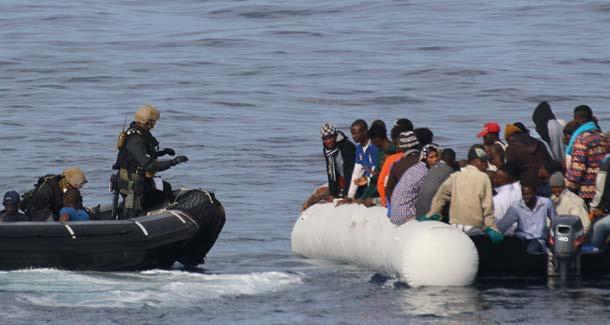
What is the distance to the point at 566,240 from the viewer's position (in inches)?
682

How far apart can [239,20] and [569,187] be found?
4941cm

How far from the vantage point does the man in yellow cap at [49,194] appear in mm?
18734

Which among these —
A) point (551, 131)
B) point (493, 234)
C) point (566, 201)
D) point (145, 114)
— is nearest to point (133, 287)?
point (145, 114)

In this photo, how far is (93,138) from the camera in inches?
1511

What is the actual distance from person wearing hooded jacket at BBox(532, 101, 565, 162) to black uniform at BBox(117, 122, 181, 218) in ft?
15.9

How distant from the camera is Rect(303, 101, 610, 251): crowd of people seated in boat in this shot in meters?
17.4

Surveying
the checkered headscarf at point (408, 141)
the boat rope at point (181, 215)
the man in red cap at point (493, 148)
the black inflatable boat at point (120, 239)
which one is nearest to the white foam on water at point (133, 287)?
the black inflatable boat at point (120, 239)

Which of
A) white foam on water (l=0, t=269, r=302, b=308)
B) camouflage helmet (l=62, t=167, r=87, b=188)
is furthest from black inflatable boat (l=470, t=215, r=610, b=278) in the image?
camouflage helmet (l=62, t=167, r=87, b=188)

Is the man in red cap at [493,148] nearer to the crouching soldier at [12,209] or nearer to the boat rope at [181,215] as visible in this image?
the boat rope at [181,215]

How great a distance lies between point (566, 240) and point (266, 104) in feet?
90.7

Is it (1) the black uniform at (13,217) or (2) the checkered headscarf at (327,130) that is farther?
(2) the checkered headscarf at (327,130)

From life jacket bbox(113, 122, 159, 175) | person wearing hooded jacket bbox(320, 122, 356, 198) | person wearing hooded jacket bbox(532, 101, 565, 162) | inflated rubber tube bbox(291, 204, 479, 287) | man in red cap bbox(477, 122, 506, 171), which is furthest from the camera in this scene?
person wearing hooded jacket bbox(320, 122, 356, 198)

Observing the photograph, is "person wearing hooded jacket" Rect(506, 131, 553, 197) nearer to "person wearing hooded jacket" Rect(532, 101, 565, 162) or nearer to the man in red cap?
the man in red cap

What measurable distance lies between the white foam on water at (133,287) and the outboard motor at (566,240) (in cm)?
322
